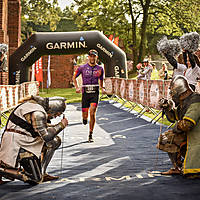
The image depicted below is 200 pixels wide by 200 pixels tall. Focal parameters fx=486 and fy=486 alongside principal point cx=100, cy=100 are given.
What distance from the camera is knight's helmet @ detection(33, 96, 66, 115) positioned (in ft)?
20.9

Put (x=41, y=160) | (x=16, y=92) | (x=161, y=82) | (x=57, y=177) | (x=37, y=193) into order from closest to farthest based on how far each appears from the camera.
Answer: (x=37, y=193)
(x=41, y=160)
(x=57, y=177)
(x=161, y=82)
(x=16, y=92)

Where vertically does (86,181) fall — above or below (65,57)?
below

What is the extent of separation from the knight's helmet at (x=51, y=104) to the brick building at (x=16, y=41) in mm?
17629

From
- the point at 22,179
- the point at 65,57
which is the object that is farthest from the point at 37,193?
the point at 65,57

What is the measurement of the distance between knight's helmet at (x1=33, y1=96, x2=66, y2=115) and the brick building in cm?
1763

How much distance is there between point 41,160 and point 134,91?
40.7 ft

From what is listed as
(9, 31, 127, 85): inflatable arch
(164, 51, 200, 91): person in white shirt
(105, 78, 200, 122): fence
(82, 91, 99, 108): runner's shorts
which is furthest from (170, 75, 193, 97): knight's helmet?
(9, 31, 127, 85): inflatable arch

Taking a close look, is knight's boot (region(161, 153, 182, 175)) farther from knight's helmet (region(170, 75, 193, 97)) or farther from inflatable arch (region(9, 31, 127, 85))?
inflatable arch (region(9, 31, 127, 85))

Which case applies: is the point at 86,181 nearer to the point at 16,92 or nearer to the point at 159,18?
the point at 16,92

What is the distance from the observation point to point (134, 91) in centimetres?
1870

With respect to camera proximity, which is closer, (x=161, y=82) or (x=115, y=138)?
(x=115, y=138)

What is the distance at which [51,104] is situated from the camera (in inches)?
252

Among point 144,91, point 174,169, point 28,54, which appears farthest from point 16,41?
point 174,169

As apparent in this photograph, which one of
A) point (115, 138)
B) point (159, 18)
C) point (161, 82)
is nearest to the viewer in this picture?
point (115, 138)
